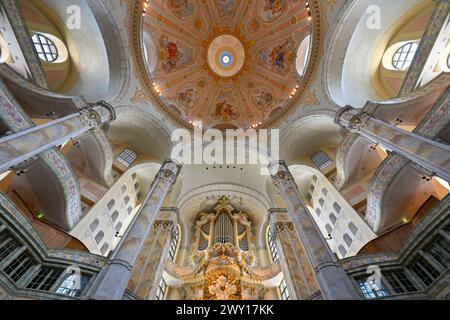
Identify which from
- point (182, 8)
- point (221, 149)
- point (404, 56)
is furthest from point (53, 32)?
point (404, 56)

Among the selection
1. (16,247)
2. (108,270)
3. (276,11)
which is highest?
(276,11)

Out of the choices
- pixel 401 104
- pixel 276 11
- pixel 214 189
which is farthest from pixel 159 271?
pixel 276 11

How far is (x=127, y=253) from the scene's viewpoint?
342 inches

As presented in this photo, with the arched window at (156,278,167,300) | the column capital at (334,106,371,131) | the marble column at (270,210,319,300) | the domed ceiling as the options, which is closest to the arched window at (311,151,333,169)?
the domed ceiling

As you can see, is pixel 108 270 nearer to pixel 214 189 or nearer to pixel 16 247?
pixel 16 247

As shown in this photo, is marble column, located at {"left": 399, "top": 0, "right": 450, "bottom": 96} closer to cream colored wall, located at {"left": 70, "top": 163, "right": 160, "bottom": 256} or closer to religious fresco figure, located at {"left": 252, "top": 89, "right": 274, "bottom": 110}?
religious fresco figure, located at {"left": 252, "top": 89, "right": 274, "bottom": 110}

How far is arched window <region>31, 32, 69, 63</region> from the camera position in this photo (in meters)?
14.9

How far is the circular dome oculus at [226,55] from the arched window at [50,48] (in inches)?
428

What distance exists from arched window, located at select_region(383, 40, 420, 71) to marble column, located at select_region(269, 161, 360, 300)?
10467 millimetres

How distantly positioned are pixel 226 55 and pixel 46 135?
54.5ft

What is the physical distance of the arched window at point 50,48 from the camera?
14.9 metres

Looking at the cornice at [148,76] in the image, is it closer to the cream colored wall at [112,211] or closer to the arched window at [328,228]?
the cream colored wall at [112,211]

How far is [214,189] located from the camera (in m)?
21.3
